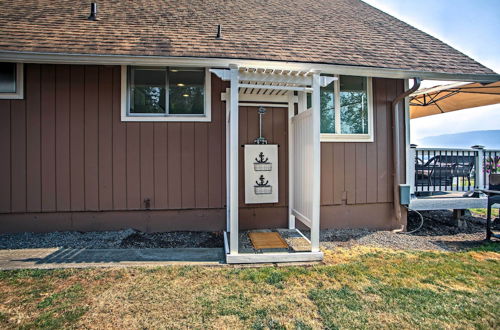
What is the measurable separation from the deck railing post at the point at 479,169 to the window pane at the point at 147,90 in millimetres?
5948

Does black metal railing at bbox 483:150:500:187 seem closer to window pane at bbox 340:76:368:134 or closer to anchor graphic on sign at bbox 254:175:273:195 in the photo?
window pane at bbox 340:76:368:134

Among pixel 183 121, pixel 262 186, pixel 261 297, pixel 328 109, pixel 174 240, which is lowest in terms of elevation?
pixel 261 297

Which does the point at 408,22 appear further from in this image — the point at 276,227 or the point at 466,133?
the point at 466,133

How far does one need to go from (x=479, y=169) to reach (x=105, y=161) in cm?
686

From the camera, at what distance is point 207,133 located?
4.72 meters

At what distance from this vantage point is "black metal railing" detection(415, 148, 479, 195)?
5.32 metres

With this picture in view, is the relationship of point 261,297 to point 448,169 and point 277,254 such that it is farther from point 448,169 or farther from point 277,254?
point 448,169

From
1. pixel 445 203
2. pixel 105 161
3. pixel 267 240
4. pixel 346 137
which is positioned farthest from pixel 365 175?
pixel 105 161

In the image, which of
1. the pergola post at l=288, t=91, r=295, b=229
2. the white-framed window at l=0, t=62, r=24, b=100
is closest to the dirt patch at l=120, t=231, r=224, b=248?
the pergola post at l=288, t=91, r=295, b=229

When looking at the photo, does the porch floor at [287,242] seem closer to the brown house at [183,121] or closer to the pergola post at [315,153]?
the brown house at [183,121]

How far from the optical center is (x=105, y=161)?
455 centimetres

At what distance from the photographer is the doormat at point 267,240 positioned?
3.86 meters

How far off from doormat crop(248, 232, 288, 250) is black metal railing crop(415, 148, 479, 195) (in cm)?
298

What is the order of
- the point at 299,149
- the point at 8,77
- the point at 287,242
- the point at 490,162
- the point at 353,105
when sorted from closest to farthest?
the point at 287,242
the point at 299,149
the point at 8,77
the point at 353,105
the point at 490,162
